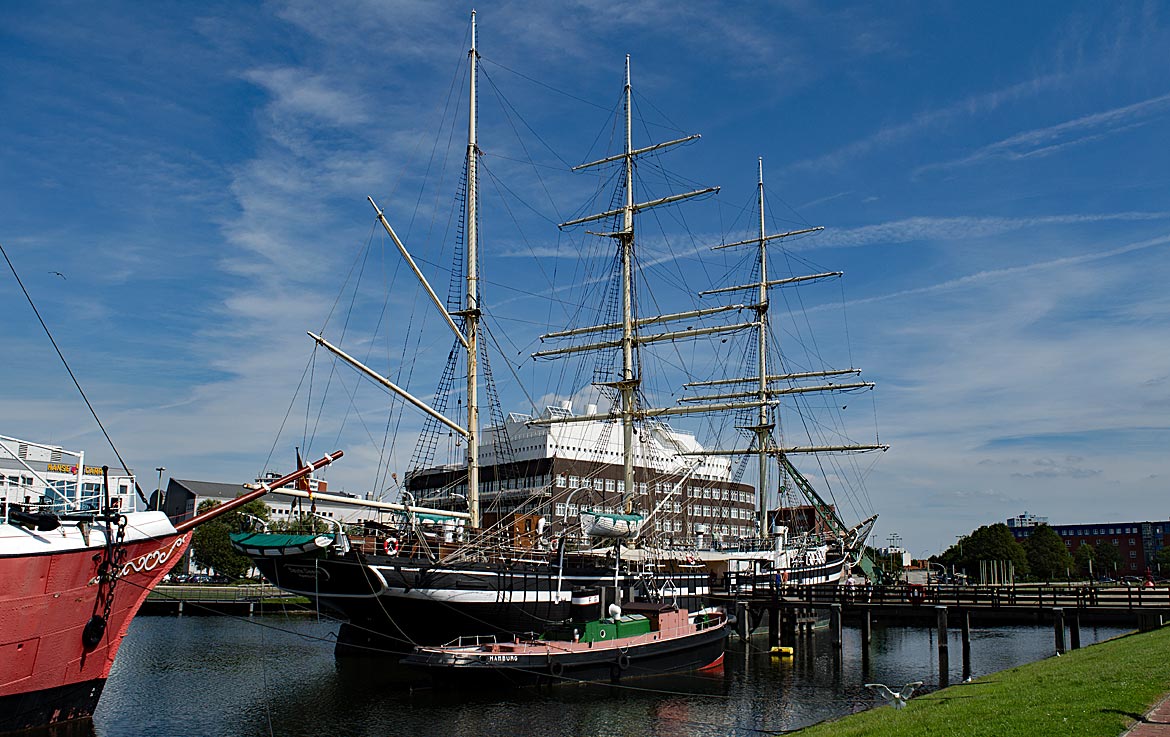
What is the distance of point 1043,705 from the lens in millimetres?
16156

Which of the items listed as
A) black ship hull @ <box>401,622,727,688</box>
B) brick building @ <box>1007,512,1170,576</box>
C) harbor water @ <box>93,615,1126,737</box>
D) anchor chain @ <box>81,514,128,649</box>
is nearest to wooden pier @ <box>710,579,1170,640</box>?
harbor water @ <box>93,615,1126,737</box>

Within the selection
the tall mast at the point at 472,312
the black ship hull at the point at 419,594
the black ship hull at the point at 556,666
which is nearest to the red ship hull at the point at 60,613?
the black ship hull at the point at 419,594

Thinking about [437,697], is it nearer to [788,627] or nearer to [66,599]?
[66,599]

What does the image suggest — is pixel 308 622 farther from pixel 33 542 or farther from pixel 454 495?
pixel 33 542

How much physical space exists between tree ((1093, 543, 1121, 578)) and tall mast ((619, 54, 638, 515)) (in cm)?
12000

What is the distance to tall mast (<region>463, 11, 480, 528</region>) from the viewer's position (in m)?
41.5

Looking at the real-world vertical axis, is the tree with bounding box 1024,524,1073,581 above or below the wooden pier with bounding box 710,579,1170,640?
above

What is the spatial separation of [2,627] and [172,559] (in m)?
6.16

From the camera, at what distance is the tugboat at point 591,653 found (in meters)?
A: 30.3

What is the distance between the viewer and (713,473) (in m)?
124

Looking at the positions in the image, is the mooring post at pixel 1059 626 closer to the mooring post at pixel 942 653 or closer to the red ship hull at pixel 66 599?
the mooring post at pixel 942 653

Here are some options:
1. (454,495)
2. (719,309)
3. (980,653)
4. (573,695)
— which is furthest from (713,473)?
(573,695)

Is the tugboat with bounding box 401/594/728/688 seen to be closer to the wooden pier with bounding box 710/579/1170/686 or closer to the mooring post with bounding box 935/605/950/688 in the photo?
the mooring post with bounding box 935/605/950/688

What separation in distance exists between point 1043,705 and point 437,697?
20081 millimetres
